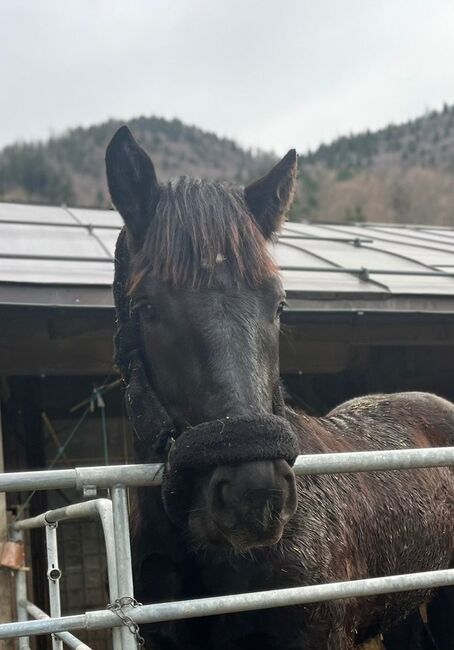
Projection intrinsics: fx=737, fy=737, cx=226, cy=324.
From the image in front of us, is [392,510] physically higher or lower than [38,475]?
lower

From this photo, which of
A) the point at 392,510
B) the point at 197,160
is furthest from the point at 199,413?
the point at 197,160

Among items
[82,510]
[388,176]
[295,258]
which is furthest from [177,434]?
[388,176]

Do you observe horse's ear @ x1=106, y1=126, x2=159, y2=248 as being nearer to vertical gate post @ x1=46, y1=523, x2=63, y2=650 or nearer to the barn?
vertical gate post @ x1=46, y1=523, x2=63, y2=650

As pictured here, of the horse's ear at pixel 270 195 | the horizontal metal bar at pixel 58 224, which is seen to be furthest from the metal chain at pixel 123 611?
the horizontal metal bar at pixel 58 224

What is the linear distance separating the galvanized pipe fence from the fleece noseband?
92 millimetres

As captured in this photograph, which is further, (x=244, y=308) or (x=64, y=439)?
(x=64, y=439)

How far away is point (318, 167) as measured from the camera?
203 feet

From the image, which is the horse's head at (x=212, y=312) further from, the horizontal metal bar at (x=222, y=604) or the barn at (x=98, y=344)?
the barn at (x=98, y=344)

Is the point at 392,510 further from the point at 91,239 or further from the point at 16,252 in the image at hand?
the point at 91,239

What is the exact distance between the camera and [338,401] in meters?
6.14

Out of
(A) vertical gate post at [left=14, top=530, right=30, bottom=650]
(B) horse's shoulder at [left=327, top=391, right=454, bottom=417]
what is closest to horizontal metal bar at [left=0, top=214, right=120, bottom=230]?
(A) vertical gate post at [left=14, top=530, right=30, bottom=650]

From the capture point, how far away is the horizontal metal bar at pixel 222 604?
66.2 inches

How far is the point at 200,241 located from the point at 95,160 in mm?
70694

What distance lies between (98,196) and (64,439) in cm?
5923
